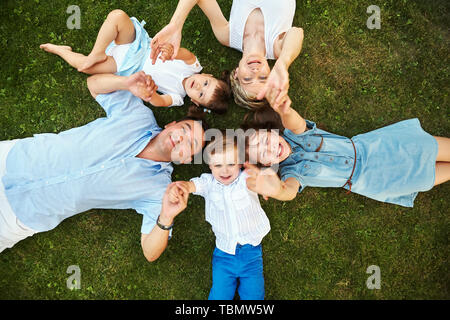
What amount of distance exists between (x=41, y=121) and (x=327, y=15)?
353 cm

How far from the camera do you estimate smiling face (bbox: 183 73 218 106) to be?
336cm

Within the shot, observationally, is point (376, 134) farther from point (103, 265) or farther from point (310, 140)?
point (103, 265)

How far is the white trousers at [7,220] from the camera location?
3.23 meters

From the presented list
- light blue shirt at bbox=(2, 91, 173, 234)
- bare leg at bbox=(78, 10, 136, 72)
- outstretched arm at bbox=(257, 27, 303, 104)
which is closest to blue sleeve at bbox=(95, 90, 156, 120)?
light blue shirt at bbox=(2, 91, 173, 234)

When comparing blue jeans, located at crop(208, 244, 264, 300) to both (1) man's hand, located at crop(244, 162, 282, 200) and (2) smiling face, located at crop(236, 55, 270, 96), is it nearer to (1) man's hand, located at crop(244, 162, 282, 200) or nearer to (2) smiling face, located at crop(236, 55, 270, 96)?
(1) man's hand, located at crop(244, 162, 282, 200)

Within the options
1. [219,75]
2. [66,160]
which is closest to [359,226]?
[219,75]

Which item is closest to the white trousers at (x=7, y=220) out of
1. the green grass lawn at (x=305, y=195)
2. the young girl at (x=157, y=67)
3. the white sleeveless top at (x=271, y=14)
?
the green grass lawn at (x=305, y=195)

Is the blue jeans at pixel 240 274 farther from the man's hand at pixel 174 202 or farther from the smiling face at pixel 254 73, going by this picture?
the smiling face at pixel 254 73

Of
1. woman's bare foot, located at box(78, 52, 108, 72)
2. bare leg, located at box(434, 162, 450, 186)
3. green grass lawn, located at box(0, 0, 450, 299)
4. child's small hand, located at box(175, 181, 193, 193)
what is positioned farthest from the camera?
green grass lawn, located at box(0, 0, 450, 299)

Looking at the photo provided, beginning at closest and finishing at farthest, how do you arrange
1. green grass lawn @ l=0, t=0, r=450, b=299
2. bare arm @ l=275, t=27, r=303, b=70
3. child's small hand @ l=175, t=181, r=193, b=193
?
bare arm @ l=275, t=27, r=303, b=70 < child's small hand @ l=175, t=181, r=193, b=193 < green grass lawn @ l=0, t=0, r=450, b=299

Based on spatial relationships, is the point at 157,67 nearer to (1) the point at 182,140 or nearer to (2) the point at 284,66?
(1) the point at 182,140

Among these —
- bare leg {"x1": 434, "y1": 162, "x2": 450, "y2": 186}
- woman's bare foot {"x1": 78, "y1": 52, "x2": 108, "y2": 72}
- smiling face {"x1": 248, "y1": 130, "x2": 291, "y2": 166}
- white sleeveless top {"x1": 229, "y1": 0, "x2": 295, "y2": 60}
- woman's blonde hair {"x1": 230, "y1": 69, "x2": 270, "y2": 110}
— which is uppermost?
white sleeveless top {"x1": 229, "y1": 0, "x2": 295, "y2": 60}

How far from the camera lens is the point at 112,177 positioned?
10.5 ft

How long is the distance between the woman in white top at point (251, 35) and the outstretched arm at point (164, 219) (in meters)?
1.14
